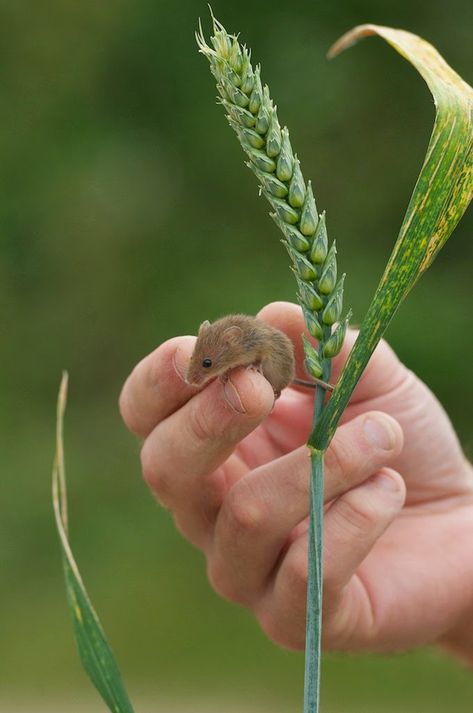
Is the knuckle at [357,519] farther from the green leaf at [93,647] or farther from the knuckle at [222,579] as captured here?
the green leaf at [93,647]

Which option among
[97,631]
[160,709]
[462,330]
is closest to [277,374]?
[97,631]

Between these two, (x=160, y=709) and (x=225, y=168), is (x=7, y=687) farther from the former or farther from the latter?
(x=225, y=168)

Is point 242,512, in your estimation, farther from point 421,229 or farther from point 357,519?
point 421,229

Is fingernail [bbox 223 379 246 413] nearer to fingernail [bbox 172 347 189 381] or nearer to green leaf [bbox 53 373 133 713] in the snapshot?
fingernail [bbox 172 347 189 381]

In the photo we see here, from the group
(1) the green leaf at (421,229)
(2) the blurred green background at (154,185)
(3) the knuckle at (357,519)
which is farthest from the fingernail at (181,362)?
(2) the blurred green background at (154,185)

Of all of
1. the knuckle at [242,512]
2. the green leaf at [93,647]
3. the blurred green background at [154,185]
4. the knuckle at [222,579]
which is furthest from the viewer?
the blurred green background at [154,185]

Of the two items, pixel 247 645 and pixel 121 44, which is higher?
pixel 121 44

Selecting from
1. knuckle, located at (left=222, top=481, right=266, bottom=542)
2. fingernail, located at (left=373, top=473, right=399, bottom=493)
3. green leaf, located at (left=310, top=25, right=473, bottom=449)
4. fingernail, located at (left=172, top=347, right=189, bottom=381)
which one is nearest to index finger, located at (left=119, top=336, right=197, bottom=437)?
fingernail, located at (left=172, top=347, right=189, bottom=381)
